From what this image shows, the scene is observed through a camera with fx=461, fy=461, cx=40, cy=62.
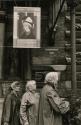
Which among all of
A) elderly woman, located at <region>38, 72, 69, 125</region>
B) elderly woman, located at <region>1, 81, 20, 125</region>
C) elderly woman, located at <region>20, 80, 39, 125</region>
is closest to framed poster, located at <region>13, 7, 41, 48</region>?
elderly woman, located at <region>1, 81, 20, 125</region>

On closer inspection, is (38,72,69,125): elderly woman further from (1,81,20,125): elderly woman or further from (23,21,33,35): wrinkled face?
(23,21,33,35): wrinkled face

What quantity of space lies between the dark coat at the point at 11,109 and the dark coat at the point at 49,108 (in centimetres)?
106

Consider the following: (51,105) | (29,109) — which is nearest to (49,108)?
(51,105)

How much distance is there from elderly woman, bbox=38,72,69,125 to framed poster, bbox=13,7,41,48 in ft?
10.7

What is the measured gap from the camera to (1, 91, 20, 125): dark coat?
823cm

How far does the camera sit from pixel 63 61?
505 inches

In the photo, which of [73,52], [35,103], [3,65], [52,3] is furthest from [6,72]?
[35,103]

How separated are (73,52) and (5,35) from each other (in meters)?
4.23

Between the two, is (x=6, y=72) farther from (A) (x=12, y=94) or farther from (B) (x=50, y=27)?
(A) (x=12, y=94)

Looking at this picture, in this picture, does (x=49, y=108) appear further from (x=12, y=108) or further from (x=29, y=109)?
(x=12, y=108)

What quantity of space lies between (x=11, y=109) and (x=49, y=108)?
1.32 metres

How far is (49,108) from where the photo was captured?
7.20 m

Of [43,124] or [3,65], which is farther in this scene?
[3,65]

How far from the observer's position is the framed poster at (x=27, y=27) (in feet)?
34.3
